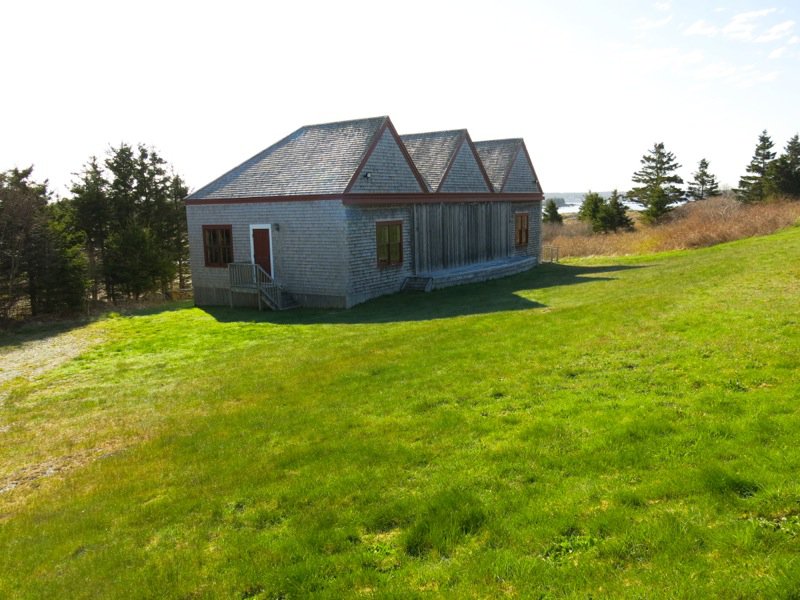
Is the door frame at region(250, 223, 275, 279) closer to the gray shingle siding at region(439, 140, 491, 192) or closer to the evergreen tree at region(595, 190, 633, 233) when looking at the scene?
the gray shingle siding at region(439, 140, 491, 192)

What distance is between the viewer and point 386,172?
2397 cm

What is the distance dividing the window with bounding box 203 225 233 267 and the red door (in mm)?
1519

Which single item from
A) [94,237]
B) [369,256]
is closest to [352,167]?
[369,256]

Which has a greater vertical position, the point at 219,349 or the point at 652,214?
the point at 652,214

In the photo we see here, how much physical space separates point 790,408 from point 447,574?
15.6 feet

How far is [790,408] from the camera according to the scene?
6871 mm

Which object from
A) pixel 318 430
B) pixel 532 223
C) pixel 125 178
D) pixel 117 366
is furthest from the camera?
pixel 125 178

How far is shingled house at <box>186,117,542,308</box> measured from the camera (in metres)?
22.5

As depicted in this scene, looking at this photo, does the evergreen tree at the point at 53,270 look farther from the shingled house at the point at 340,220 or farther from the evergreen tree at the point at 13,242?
the shingled house at the point at 340,220

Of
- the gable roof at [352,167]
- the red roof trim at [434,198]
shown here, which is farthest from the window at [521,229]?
the gable roof at [352,167]

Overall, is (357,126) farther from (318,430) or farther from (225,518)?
(225,518)

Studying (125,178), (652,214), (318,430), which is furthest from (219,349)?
(652,214)

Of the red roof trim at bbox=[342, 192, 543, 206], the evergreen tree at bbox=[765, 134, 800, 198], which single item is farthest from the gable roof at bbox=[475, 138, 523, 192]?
the evergreen tree at bbox=[765, 134, 800, 198]

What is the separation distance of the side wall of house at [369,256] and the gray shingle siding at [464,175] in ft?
11.8
